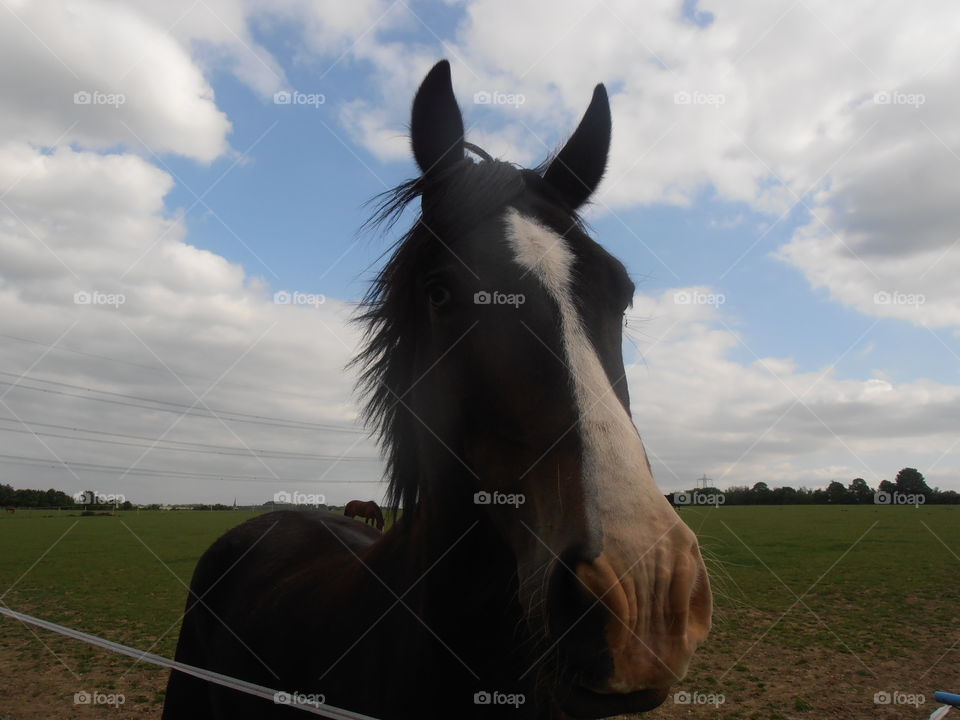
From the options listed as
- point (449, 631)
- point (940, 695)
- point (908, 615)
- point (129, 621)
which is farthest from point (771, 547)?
point (449, 631)

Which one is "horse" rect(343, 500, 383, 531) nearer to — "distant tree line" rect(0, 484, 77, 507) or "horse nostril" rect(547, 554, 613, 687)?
"horse nostril" rect(547, 554, 613, 687)

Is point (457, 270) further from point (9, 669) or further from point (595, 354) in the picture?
point (9, 669)

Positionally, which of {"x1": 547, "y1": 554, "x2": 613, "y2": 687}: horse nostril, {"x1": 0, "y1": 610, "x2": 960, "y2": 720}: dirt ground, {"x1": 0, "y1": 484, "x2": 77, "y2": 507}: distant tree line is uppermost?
{"x1": 0, "y1": 484, "x2": 77, "y2": 507}: distant tree line

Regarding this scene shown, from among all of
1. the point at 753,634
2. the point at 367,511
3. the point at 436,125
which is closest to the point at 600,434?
the point at 436,125

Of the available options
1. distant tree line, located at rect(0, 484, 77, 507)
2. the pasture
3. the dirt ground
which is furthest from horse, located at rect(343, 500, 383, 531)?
distant tree line, located at rect(0, 484, 77, 507)

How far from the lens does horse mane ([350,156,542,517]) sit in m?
2.15

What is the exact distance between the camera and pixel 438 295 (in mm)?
2037

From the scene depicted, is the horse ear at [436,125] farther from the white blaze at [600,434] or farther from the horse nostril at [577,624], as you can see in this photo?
the horse nostril at [577,624]

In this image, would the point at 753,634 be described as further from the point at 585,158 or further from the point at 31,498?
the point at 31,498

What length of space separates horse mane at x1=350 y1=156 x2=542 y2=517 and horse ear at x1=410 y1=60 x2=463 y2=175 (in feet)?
0.24

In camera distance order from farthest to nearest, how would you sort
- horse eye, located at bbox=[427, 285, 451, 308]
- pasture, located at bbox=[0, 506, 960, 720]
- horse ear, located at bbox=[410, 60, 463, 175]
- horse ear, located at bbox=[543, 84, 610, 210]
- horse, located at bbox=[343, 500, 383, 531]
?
1. horse, located at bbox=[343, 500, 383, 531]
2. pasture, located at bbox=[0, 506, 960, 720]
3. horse ear, located at bbox=[543, 84, 610, 210]
4. horse ear, located at bbox=[410, 60, 463, 175]
5. horse eye, located at bbox=[427, 285, 451, 308]

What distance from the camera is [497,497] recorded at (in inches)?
70.4

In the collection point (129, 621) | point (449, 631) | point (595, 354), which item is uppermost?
point (595, 354)

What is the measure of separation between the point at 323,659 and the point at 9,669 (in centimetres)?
1033
